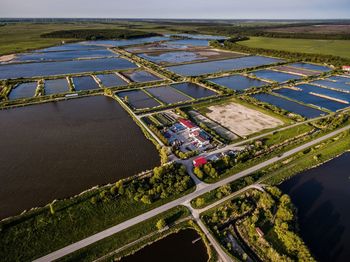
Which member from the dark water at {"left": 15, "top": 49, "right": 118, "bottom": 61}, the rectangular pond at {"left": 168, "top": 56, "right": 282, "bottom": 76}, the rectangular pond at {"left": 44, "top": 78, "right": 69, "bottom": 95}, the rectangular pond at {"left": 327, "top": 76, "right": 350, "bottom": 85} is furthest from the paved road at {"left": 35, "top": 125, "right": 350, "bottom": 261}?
the dark water at {"left": 15, "top": 49, "right": 118, "bottom": 61}

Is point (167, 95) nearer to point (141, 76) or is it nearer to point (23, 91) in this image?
point (141, 76)

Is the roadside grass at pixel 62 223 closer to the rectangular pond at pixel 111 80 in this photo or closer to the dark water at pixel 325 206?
the dark water at pixel 325 206

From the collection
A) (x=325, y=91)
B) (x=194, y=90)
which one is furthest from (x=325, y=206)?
(x=325, y=91)

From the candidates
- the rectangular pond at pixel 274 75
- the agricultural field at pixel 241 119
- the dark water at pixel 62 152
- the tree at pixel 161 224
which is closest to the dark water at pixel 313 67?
the rectangular pond at pixel 274 75

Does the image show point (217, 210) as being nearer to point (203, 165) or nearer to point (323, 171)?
point (203, 165)

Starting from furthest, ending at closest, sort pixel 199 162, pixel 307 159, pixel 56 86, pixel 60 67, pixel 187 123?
pixel 60 67 < pixel 56 86 < pixel 187 123 < pixel 307 159 < pixel 199 162

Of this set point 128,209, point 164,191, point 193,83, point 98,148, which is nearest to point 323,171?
point 164,191

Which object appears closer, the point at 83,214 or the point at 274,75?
the point at 83,214
